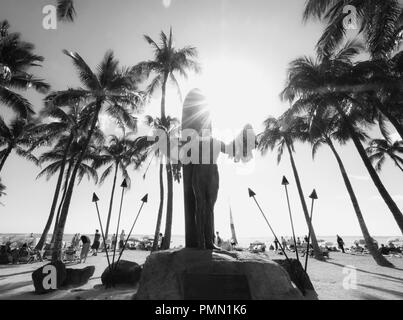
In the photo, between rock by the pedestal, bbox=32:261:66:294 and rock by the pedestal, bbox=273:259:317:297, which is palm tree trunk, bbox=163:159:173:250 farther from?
rock by the pedestal, bbox=273:259:317:297

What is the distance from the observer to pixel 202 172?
5195 mm

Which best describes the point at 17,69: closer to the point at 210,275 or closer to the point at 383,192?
the point at 210,275

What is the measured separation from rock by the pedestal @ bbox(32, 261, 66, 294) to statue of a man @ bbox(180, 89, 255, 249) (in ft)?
15.0

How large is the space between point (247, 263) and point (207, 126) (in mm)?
3237

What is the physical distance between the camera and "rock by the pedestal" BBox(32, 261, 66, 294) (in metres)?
6.53

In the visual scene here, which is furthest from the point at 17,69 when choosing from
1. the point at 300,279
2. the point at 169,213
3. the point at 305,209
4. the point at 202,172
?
the point at 305,209

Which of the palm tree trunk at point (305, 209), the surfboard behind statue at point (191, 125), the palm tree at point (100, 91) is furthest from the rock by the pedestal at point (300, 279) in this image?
the palm tree at point (100, 91)

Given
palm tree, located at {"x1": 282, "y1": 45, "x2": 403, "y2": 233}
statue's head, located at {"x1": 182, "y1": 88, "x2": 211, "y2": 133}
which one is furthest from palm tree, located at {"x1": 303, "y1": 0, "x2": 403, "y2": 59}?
statue's head, located at {"x1": 182, "y1": 88, "x2": 211, "y2": 133}

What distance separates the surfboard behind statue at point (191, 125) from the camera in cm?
541

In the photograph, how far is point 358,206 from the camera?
16.4 metres

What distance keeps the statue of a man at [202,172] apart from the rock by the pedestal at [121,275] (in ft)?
11.5

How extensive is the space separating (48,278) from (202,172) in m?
5.69
